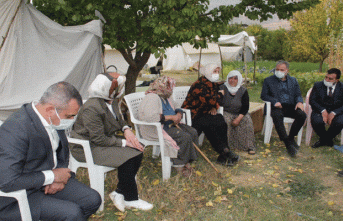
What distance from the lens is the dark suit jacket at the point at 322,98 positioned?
588cm

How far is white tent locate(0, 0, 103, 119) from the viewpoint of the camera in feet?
17.0

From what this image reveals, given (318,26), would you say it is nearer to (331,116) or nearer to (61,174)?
(331,116)

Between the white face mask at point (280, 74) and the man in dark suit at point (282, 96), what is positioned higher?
the white face mask at point (280, 74)

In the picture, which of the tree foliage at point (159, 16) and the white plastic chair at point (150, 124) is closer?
the white plastic chair at point (150, 124)

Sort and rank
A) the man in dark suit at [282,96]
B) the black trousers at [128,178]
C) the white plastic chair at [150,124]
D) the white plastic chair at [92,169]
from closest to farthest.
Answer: the white plastic chair at [92,169]
the black trousers at [128,178]
the white plastic chair at [150,124]
the man in dark suit at [282,96]

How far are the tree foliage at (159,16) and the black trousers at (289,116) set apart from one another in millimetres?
1713

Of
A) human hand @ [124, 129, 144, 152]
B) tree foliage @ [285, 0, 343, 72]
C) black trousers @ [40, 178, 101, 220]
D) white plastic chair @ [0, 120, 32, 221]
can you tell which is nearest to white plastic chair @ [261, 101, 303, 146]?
human hand @ [124, 129, 144, 152]

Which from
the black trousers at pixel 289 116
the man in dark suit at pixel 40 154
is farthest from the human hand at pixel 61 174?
the black trousers at pixel 289 116

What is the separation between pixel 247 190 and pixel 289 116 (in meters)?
2.34

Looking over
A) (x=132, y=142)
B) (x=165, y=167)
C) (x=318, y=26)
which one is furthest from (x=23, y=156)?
(x=318, y=26)

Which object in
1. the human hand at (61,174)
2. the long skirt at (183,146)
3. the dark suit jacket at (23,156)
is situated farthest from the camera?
the long skirt at (183,146)

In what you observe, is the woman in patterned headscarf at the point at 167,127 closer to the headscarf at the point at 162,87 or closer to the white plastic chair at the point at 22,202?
the headscarf at the point at 162,87

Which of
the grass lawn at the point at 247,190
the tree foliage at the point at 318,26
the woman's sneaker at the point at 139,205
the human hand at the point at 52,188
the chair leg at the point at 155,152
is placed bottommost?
Result: the grass lawn at the point at 247,190

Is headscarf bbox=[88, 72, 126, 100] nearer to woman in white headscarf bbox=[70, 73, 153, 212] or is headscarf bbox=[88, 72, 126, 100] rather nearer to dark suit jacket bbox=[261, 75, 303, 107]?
woman in white headscarf bbox=[70, 73, 153, 212]
